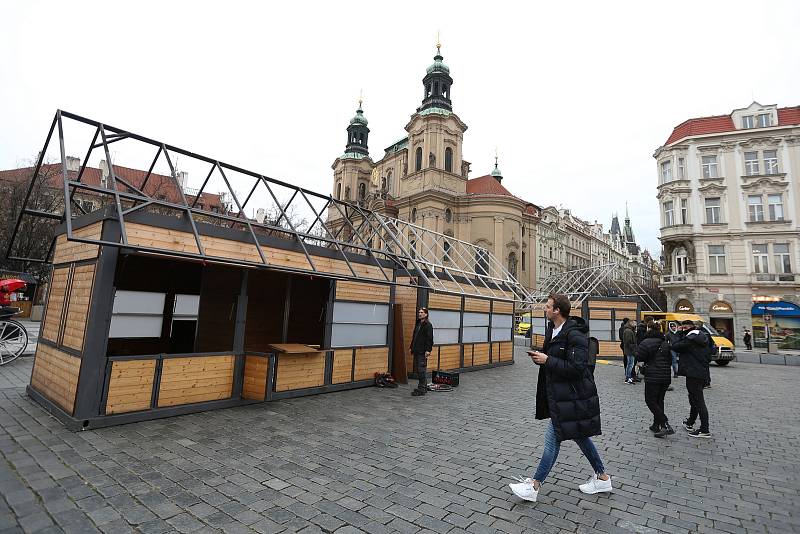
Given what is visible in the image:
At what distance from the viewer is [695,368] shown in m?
6.92

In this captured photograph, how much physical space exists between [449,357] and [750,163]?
34.2 meters

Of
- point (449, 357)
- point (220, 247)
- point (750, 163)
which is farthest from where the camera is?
point (750, 163)

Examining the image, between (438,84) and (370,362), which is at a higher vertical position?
(438,84)

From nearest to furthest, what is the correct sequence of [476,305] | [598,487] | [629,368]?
1. [598,487]
2. [629,368]
3. [476,305]

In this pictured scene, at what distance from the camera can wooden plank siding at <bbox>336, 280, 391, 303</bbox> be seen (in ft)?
33.6

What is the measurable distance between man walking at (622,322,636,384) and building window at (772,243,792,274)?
27004 mm

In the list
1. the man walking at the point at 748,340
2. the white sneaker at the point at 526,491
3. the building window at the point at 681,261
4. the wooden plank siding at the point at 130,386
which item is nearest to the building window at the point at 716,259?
the building window at the point at 681,261

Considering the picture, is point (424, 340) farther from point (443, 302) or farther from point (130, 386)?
point (130, 386)

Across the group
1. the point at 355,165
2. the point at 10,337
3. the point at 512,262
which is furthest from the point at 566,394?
the point at 355,165

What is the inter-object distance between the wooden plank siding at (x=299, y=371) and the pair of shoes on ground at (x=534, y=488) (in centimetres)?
558

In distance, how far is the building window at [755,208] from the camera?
3128 centimetres

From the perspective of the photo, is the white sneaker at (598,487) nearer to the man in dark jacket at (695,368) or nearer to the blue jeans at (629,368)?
the man in dark jacket at (695,368)

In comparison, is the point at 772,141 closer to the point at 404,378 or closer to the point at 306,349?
the point at 404,378

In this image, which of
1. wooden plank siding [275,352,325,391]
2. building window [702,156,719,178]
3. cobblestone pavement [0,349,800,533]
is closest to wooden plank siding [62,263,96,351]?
cobblestone pavement [0,349,800,533]
